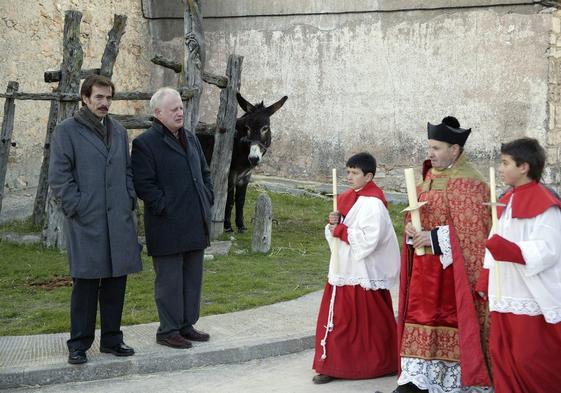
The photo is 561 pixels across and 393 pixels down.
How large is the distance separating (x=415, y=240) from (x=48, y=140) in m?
7.07

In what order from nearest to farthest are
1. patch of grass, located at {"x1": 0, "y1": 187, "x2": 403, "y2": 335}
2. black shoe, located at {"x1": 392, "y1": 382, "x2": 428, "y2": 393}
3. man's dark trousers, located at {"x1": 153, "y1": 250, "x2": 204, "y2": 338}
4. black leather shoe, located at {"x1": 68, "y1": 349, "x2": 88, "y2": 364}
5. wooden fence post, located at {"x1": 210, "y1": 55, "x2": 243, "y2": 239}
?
1. black shoe, located at {"x1": 392, "y1": 382, "x2": 428, "y2": 393}
2. black leather shoe, located at {"x1": 68, "y1": 349, "x2": 88, "y2": 364}
3. man's dark trousers, located at {"x1": 153, "y1": 250, "x2": 204, "y2": 338}
4. patch of grass, located at {"x1": 0, "y1": 187, "x2": 403, "y2": 335}
5. wooden fence post, located at {"x1": 210, "y1": 55, "x2": 243, "y2": 239}

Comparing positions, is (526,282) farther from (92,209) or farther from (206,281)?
(206,281)

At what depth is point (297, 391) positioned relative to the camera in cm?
639

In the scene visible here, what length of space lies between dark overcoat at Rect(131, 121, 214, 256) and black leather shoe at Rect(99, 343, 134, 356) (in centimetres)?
72

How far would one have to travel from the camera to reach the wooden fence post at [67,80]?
36.4 feet

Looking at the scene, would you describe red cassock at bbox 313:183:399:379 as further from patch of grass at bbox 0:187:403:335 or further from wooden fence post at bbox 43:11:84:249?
wooden fence post at bbox 43:11:84:249

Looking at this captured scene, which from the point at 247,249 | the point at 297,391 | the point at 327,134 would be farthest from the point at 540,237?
the point at 327,134

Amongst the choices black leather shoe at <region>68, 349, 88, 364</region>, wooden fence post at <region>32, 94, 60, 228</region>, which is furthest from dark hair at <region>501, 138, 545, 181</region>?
wooden fence post at <region>32, 94, 60, 228</region>

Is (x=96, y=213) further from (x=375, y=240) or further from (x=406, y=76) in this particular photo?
(x=406, y=76)

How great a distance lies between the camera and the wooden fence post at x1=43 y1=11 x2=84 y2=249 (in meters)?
11.1

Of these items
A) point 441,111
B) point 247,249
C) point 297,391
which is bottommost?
point 297,391

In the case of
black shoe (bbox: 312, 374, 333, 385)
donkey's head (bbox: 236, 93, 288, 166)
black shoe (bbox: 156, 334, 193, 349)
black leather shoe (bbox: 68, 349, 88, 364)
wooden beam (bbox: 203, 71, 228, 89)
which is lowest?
black shoe (bbox: 312, 374, 333, 385)

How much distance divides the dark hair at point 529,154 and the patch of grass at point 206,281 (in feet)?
12.5

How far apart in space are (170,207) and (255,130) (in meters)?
5.69
